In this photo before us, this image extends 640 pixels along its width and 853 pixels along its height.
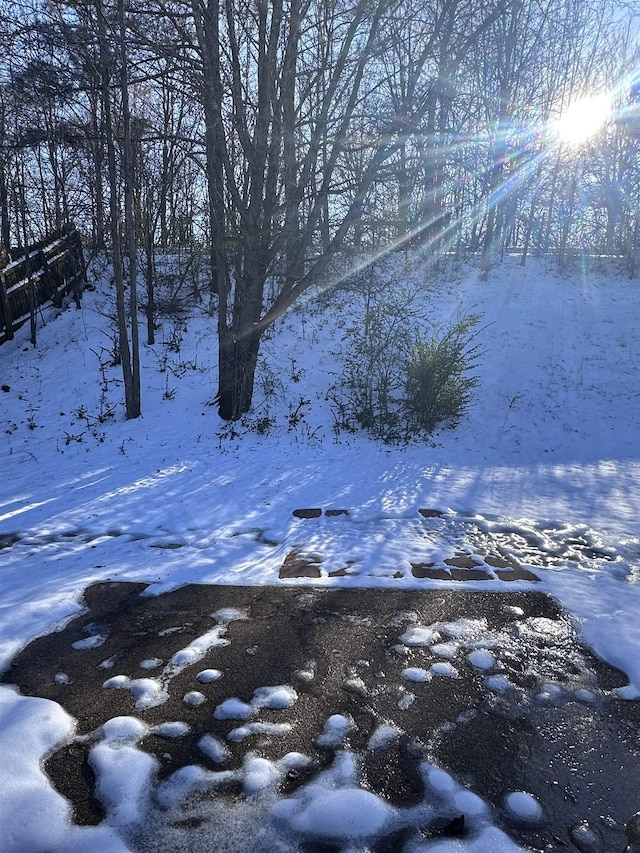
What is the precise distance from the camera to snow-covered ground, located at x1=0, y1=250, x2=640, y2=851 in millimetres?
2266

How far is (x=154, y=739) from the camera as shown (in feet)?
7.28

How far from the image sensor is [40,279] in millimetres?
12195

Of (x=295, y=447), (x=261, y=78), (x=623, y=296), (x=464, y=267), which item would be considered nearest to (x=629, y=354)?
(x=623, y=296)

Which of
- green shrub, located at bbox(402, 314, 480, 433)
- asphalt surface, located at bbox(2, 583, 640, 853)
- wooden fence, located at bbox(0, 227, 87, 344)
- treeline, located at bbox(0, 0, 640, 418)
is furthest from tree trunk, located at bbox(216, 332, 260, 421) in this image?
wooden fence, located at bbox(0, 227, 87, 344)

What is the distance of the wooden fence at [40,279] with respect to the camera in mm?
11148

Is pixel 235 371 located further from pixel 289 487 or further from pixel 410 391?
pixel 410 391

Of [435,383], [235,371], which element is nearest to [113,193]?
[235,371]

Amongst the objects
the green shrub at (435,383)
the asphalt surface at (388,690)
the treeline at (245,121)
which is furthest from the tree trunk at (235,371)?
the asphalt surface at (388,690)

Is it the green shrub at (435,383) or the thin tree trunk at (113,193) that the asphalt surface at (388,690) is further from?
Result: the green shrub at (435,383)

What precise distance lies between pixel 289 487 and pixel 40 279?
9.89 m

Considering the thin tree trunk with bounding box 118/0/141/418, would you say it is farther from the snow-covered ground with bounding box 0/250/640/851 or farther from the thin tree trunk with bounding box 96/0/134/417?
the snow-covered ground with bounding box 0/250/640/851

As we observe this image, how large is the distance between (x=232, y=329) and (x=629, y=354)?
9.67 meters

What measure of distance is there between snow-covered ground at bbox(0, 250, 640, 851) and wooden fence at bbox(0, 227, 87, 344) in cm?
54

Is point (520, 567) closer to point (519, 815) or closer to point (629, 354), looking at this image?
point (519, 815)
